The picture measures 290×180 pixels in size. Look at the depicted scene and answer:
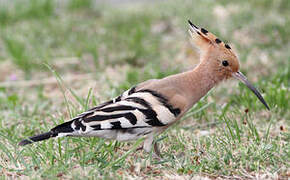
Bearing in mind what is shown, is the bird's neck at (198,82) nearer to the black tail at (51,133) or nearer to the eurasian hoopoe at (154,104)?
the eurasian hoopoe at (154,104)

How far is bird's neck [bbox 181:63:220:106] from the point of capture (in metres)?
3.29

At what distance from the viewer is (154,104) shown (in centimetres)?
312

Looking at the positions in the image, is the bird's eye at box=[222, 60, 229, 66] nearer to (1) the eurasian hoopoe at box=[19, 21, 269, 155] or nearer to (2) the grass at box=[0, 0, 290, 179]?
(1) the eurasian hoopoe at box=[19, 21, 269, 155]

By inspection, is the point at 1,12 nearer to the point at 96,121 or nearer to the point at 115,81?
the point at 115,81

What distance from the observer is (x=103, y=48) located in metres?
6.12

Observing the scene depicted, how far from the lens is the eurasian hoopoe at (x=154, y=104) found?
9.71 feet

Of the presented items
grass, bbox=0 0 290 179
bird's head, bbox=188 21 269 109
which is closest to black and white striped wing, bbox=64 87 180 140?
grass, bbox=0 0 290 179

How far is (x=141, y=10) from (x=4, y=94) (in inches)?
106

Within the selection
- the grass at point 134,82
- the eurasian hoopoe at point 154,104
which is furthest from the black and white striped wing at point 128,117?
the grass at point 134,82

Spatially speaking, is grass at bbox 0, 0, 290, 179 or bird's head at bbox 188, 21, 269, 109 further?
bird's head at bbox 188, 21, 269, 109

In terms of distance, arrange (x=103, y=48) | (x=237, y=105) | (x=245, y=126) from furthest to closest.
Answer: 1. (x=103, y=48)
2. (x=237, y=105)
3. (x=245, y=126)

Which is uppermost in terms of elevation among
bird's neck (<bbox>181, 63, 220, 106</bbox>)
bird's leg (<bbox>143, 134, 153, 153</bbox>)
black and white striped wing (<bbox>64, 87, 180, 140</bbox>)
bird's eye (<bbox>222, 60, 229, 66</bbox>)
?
bird's eye (<bbox>222, 60, 229, 66</bbox>)

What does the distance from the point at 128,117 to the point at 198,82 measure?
62cm

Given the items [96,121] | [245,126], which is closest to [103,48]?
[245,126]
